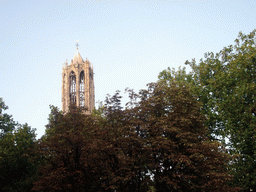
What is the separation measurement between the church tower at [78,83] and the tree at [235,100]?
135 feet

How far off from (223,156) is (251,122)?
5313 mm

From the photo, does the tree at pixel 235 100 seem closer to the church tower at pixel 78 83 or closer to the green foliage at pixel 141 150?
the green foliage at pixel 141 150

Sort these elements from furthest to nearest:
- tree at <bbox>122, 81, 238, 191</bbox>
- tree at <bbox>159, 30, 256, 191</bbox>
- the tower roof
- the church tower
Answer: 1. the tower roof
2. the church tower
3. tree at <bbox>159, 30, 256, 191</bbox>
4. tree at <bbox>122, 81, 238, 191</bbox>

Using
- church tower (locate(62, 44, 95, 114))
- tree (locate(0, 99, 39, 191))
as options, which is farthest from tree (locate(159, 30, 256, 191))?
church tower (locate(62, 44, 95, 114))

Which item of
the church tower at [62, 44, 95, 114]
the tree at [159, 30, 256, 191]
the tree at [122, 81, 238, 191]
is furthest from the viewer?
the church tower at [62, 44, 95, 114]

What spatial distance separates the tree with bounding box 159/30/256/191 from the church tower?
135ft

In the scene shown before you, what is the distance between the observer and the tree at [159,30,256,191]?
22547 mm

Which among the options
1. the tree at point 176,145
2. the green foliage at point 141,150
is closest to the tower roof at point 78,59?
the green foliage at point 141,150

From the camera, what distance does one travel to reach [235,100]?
2369 centimetres

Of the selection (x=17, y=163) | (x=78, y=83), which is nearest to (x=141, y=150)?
(x=17, y=163)

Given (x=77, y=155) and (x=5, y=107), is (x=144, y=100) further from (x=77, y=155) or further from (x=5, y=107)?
(x=5, y=107)

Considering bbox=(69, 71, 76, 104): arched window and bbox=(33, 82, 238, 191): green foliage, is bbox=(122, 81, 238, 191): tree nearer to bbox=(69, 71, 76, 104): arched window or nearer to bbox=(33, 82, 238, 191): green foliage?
bbox=(33, 82, 238, 191): green foliage

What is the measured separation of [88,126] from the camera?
21438mm

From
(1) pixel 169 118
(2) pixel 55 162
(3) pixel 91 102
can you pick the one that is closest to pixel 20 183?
(2) pixel 55 162
